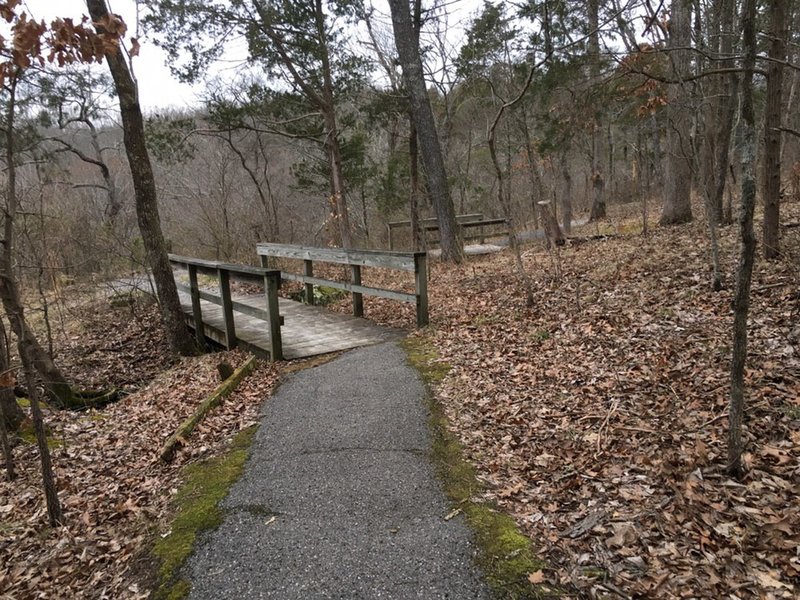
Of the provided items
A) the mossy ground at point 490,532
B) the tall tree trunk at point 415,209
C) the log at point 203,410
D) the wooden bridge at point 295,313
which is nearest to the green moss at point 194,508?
the log at point 203,410

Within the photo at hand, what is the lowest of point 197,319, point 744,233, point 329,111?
point 197,319

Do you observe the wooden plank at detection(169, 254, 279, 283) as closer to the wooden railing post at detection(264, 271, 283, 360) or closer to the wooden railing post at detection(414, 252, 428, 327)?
the wooden railing post at detection(264, 271, 283, 360)

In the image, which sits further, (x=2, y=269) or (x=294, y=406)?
(x=294, y=406)

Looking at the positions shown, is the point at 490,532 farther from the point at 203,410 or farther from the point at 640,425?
the point at 203,410

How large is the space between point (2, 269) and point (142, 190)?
397cm

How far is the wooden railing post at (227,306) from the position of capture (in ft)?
23.5

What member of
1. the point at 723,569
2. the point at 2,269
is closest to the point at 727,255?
the point at 723,569

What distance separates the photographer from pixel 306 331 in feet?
25.1

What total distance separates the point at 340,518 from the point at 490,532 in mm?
915

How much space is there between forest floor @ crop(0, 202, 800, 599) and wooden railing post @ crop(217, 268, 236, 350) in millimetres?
331

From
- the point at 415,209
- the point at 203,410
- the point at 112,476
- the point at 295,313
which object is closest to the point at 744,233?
the point at 203,410

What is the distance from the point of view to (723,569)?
2332 mm

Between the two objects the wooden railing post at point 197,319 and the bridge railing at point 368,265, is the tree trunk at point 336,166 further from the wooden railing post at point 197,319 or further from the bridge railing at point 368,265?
the wooden railing post at point 197,319

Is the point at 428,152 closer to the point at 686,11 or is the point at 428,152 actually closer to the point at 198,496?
the point at 686,11
